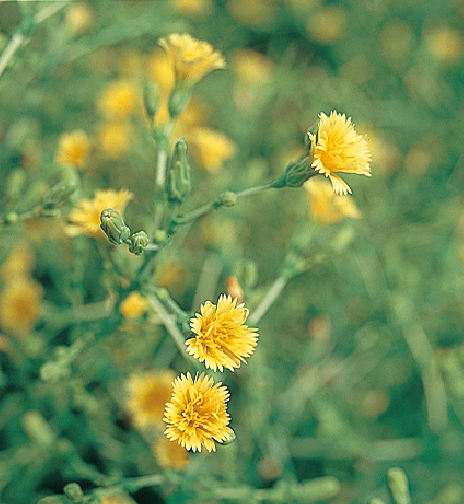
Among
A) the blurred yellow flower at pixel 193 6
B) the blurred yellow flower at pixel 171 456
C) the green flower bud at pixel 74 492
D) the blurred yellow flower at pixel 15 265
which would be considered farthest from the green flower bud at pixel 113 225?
the blurred yellow flower at pixel 193 6

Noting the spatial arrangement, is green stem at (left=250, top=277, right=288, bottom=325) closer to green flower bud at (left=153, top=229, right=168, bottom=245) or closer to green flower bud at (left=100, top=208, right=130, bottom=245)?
green flower bud at (left=153, top=229, right=168, bottom=245)

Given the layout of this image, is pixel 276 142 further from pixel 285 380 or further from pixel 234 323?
pixel 234 323

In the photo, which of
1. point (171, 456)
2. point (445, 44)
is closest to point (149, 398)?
point (171, 456)

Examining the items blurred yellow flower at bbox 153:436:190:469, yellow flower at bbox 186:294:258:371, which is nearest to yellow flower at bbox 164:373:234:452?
yellow flower at bbox 186:294:258:371

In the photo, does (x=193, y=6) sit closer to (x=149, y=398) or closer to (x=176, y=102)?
Answer: (x=176, y=102)

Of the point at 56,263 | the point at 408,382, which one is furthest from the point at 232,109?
the point at 408,382
